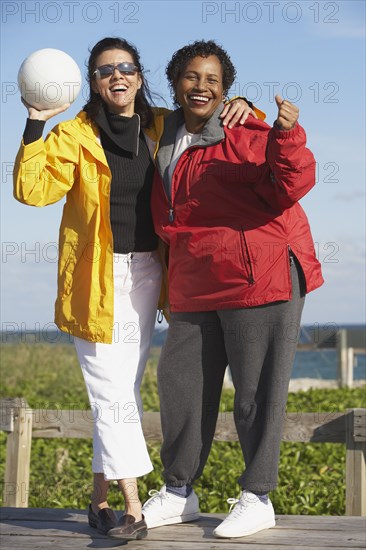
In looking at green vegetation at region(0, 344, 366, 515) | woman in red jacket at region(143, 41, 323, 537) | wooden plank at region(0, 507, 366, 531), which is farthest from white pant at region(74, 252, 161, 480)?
green vegetation at region(0, 344, 366, 515)

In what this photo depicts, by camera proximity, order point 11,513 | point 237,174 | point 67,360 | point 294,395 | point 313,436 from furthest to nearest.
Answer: point 67,360
point 294,395
point 313,436
point 11,513
point 237,174

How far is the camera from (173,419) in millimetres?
4066

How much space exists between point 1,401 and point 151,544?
2.38 metres

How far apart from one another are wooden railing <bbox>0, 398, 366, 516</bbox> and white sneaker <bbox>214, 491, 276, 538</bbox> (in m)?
1.52

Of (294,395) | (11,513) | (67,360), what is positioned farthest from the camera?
(67,360)

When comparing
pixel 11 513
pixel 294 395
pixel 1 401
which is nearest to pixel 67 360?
pixel 294 395

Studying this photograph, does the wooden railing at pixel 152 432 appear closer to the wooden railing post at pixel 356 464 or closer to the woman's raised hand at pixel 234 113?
the wooden railing post at pixel 356 464

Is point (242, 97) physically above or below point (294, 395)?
above

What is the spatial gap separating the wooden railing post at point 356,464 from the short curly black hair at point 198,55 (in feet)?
7.44

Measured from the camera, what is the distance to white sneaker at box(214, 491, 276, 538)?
154 inches

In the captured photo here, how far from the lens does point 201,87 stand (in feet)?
12.9

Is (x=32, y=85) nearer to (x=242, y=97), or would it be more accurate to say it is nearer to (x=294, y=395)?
(x=242, y=97)

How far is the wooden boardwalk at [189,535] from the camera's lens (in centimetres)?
387

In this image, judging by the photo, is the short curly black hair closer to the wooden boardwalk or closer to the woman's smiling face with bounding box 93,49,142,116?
the woman's smiling face with bounding box 93,49,142,116
